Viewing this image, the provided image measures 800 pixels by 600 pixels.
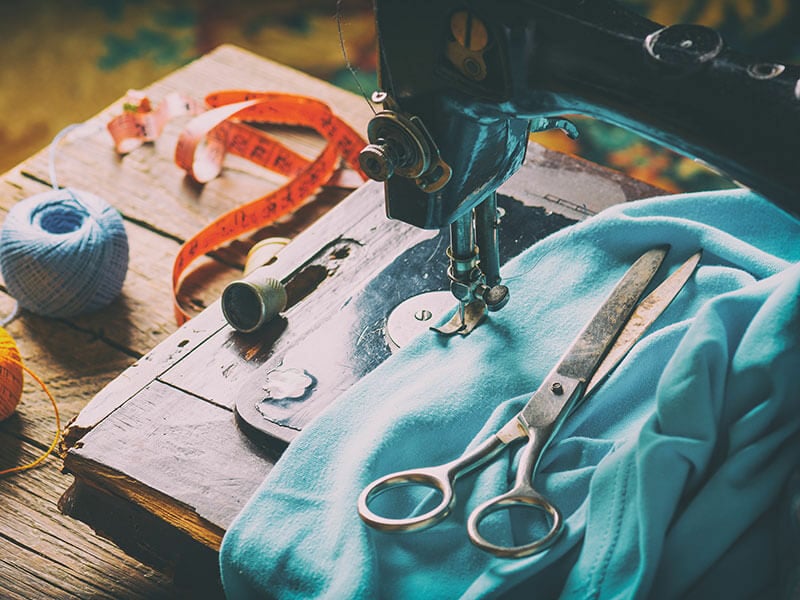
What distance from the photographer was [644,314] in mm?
895

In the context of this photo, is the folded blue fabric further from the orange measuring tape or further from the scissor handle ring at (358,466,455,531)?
the orange measuring tape

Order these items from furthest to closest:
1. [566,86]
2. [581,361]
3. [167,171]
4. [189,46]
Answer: [189,46] → [167,171] → [581,361] → [566,86]

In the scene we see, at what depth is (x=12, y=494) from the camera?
1.00 meters

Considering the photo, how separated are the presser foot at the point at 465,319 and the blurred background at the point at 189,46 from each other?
4.35ft

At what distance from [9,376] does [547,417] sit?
1.81 feet

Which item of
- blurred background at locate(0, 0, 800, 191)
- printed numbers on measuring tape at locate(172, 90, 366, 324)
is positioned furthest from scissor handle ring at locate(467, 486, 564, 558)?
blurred background at locate(0, 0, 800, 191)

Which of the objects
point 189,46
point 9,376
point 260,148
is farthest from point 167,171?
point 189,46

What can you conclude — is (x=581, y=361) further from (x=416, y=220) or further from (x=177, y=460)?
(x=177, y=460)

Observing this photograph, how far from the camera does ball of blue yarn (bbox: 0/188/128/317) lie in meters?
1.14

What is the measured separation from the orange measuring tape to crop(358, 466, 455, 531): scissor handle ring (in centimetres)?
55

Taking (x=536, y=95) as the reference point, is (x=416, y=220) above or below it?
below

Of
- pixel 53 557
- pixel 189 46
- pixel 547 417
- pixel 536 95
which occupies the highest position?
pixel 536 95

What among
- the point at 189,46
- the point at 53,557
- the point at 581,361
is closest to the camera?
the point at 581,361

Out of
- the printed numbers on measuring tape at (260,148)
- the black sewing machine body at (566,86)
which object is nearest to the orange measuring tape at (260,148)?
the printed numbers on measuring tape at (260,148)
